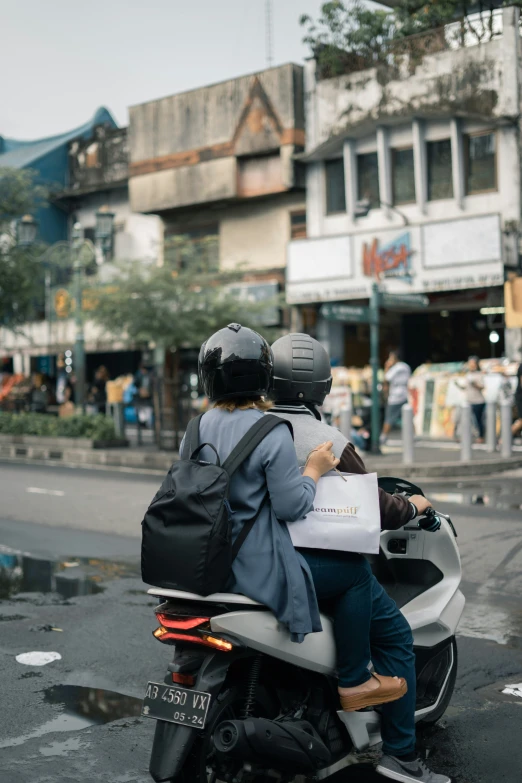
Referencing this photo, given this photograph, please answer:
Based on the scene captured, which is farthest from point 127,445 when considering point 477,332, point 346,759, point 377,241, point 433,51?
point 346,759

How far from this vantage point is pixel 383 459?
1666 cm

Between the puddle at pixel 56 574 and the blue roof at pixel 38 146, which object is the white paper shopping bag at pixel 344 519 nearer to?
the puddle at pixel 56 574

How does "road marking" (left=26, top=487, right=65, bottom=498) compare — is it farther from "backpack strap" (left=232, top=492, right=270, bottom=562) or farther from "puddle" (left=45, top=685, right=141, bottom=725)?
"backpack strap" (left=232, top=492, right=270, bottom=562)

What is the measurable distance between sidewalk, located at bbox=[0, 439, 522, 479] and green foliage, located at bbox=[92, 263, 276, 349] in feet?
8.26

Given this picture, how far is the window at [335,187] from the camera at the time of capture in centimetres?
2652

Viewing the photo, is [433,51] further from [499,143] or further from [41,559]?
[41,559]

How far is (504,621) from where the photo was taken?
6.30 meters

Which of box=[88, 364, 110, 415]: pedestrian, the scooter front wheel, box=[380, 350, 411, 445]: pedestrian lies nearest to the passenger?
the scooter front wheel

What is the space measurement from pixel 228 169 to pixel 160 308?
28.0ft

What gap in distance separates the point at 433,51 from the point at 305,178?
4989 millimetres

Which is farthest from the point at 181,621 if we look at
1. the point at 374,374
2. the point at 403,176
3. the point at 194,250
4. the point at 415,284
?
the point at 403,176

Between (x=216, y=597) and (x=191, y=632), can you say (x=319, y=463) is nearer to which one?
(x=216, y=597)

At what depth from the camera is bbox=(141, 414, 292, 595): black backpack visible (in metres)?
3.16

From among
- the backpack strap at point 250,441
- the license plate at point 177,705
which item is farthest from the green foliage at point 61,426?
the license plate at point 177,705
